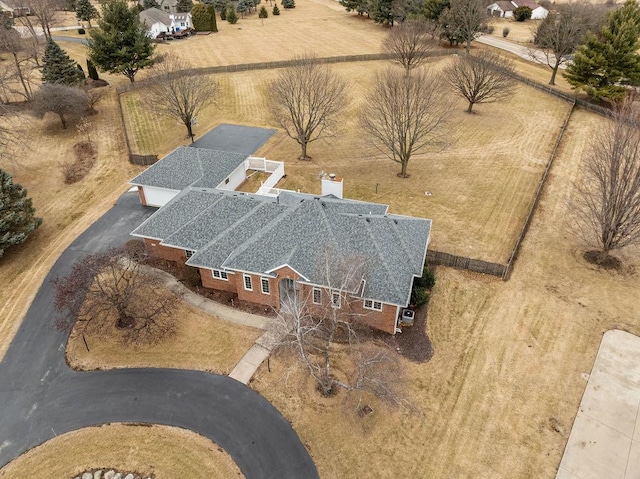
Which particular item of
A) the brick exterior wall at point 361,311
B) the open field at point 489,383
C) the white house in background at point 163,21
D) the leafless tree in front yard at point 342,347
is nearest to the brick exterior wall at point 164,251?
the leafless tree in front yard at point 342,347

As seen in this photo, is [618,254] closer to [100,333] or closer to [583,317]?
[583,317]

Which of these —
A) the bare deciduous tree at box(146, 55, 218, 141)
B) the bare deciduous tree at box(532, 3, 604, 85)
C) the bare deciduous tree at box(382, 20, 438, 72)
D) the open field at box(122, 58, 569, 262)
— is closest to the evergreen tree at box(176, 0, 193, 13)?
the open field at box(122, 58, 569, 262)

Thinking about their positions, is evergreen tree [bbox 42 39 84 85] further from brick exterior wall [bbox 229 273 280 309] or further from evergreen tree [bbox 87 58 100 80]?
brick exterior wall [bbox 229 273 280 309]

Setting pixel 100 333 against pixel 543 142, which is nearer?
pixel 100 333

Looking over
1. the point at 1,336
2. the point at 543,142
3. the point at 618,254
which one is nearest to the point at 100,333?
the point at 1,336

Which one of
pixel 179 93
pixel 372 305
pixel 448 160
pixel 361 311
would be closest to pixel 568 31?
pixel 448 160

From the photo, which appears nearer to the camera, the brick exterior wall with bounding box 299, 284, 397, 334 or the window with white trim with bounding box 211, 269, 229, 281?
the brick exterior wall with bounding box 299, 284, 397, 334

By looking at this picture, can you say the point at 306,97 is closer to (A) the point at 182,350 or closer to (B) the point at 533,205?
(B) the point at 533,205
